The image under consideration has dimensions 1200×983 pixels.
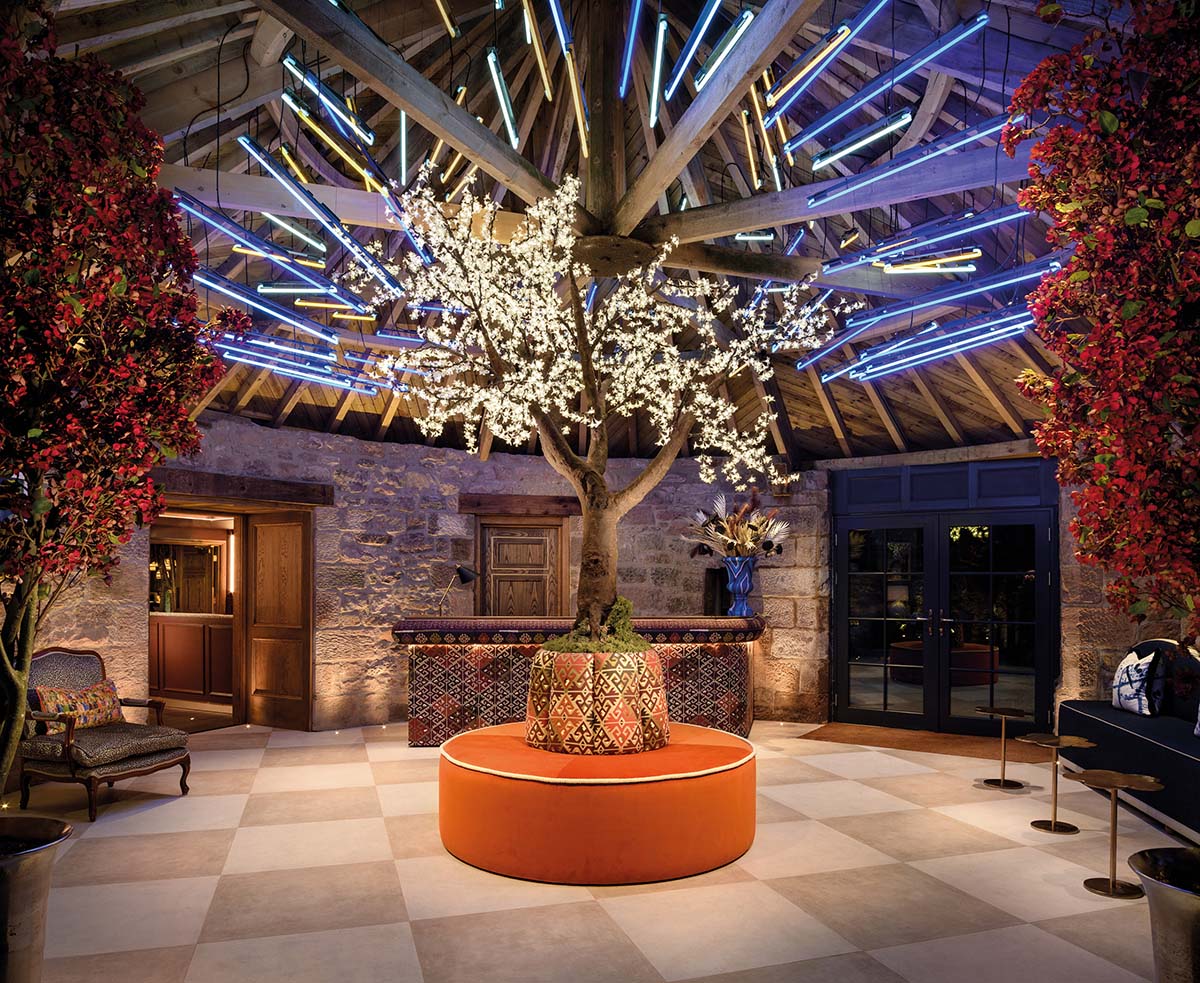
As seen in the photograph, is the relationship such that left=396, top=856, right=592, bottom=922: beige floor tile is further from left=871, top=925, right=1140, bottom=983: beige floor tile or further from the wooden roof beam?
the wooden roof beam

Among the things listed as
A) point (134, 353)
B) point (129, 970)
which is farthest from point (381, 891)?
point (134, 353)

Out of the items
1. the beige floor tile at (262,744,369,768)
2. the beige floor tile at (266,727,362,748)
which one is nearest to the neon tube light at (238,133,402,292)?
the beige floor tile at (262,744,369,768)

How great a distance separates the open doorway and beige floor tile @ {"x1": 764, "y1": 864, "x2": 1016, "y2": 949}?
7.12 meters

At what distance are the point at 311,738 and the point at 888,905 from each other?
532 centimetres

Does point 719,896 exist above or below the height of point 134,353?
below

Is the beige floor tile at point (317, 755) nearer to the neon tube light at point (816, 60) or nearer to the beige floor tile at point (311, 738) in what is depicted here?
the beige floor tile at point (311, 738)

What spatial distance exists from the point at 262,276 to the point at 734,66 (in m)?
4.99

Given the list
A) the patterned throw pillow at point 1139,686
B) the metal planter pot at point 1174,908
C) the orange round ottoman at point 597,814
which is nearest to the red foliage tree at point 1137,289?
the metal planter pot at point 1174,908

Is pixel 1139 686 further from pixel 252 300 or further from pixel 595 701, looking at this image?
pixel 252 300

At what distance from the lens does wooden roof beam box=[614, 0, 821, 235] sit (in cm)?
289

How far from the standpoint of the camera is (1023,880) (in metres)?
4.16

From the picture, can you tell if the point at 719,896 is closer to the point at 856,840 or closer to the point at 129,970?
the point at 856,840

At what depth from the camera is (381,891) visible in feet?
13.0

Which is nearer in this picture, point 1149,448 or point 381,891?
point 1149,448
